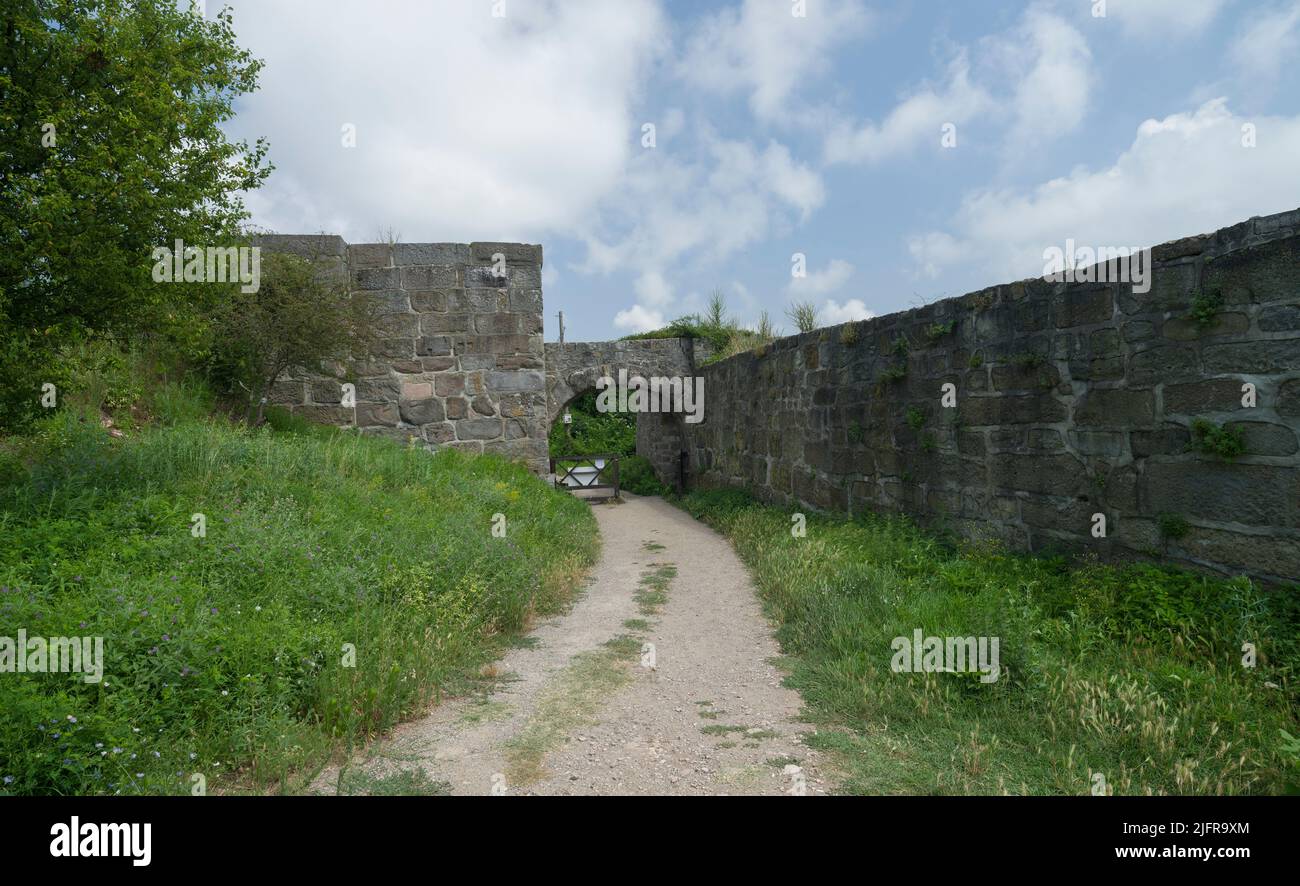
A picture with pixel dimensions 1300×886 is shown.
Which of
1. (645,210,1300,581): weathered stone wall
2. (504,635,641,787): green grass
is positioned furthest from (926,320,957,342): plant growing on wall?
(504,635,641,787): green grass

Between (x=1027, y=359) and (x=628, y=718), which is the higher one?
(x=1027, y=359)

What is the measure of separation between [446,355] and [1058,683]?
29.5 ft

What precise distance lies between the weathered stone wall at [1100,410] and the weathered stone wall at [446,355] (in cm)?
476

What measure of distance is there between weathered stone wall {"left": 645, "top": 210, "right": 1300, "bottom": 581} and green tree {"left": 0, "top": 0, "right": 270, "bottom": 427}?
253 inches

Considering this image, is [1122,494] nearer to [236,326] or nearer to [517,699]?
[517,699]

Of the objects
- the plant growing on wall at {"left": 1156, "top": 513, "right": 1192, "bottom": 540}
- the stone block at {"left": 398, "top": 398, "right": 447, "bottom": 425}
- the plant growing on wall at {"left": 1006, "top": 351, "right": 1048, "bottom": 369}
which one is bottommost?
the plant growing on wall at {"left": 1156, "top": 513, "right": 1192, "bottom": 540}

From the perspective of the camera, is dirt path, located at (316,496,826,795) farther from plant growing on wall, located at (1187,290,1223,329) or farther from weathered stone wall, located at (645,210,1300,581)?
plant growing on wall, located at (1187,290,1223,329)

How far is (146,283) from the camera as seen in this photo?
477cm

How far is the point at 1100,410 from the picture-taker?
201 inches

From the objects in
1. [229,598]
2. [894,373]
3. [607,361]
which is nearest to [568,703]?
[229,598]

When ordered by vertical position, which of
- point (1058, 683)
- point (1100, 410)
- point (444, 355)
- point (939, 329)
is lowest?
point (1058, 683)

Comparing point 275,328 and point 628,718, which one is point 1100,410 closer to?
point 628,718

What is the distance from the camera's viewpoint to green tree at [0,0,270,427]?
437cm

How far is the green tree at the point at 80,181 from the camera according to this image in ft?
14.3
